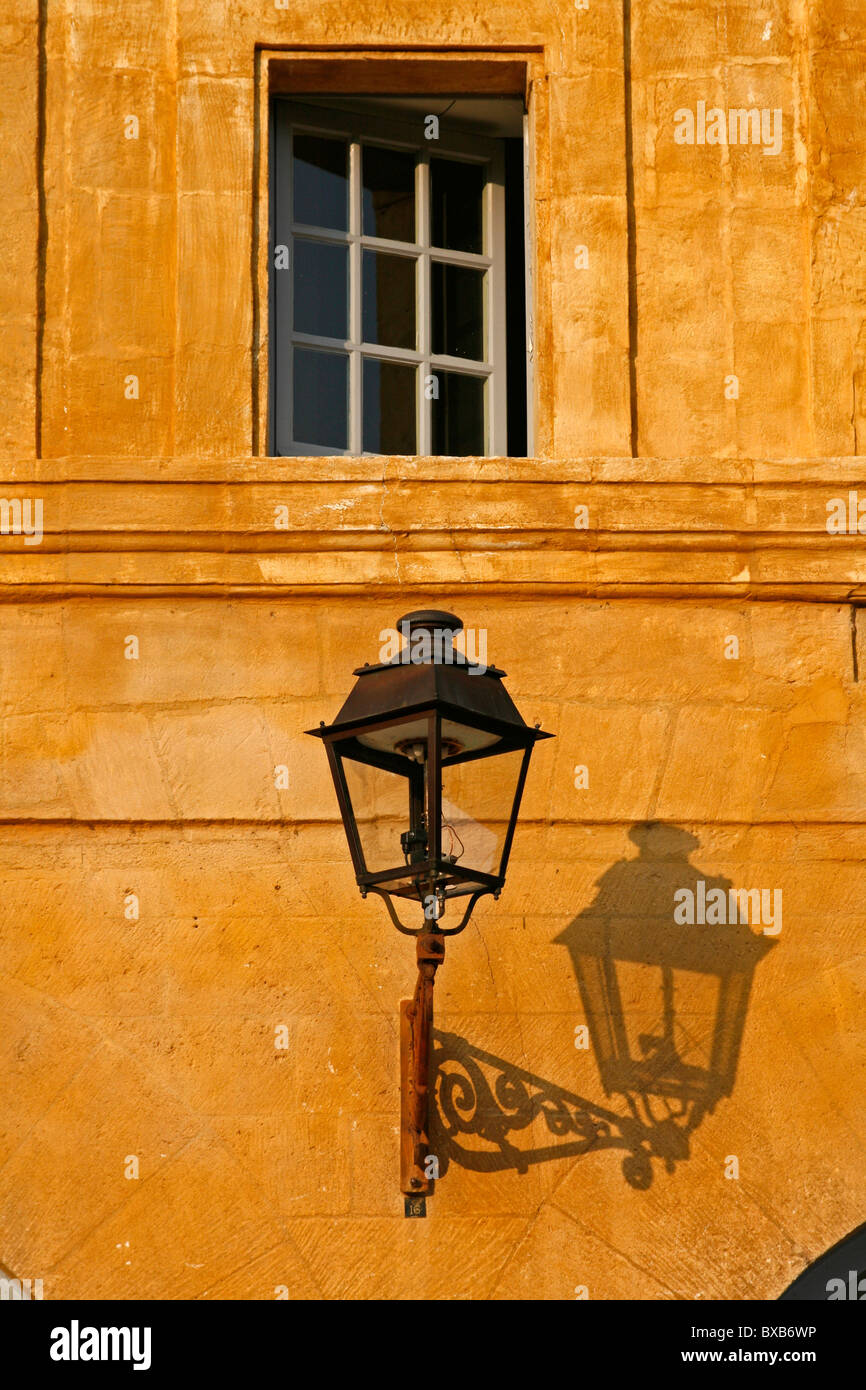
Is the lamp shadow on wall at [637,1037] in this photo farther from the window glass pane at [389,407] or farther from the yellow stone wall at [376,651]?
the window glass pane at [389,407]

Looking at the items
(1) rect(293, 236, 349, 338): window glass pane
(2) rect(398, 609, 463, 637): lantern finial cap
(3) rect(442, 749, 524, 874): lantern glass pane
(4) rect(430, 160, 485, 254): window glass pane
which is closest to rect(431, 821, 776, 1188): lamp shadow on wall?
(3) rect(442, 749, 524, 874): lantern glass pane

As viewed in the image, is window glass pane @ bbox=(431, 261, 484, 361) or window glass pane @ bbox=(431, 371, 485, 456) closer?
A: window glass pane @ bbox=(431, 371, 485, 456)

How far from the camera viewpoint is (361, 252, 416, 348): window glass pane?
8023 mm

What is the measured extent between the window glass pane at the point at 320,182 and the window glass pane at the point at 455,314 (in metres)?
0.36

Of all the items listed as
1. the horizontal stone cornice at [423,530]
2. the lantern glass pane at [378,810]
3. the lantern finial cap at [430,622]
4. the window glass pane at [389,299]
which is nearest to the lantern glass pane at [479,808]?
the lantern glass pane at [378,810]

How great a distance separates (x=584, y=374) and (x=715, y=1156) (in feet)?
8.01

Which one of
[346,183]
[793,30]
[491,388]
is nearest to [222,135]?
[346,183]

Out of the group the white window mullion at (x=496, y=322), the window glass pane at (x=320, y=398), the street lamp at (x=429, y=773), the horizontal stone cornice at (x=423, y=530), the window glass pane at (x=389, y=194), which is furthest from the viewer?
the window glass pane at (x=389, y=194)

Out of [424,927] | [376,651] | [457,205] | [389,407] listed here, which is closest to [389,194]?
[457,205]

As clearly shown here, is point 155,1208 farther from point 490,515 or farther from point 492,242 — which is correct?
point 492,242

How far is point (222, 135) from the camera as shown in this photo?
7730 mm

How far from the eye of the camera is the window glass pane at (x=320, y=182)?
→ 806 centimetres

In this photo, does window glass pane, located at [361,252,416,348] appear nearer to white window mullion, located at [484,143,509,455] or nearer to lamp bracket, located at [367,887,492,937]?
white window mullion, located at [484,143,509,455]

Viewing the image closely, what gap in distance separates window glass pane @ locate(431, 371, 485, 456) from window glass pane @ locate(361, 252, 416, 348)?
0.62 feet
